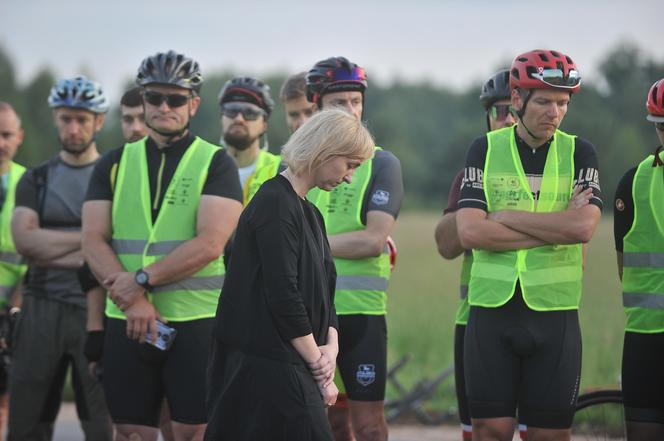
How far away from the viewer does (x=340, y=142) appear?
16.0ft

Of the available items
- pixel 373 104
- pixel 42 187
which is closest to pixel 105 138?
pixel 373 104

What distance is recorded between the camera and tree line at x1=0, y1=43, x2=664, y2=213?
7281cm

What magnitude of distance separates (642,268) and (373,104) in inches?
4269

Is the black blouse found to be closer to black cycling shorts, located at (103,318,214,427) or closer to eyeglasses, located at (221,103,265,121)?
black cycling shorts, located at (103,318,214,427)

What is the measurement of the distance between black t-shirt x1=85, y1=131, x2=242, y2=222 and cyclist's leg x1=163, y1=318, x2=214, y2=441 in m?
→ 0.82

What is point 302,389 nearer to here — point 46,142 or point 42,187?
point 42,187

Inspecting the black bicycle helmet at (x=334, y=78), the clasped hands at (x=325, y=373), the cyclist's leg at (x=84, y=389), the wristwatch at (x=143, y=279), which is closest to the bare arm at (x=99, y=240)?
the wristwatch at (x=143, y=279)

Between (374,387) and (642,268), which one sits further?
(374,387)

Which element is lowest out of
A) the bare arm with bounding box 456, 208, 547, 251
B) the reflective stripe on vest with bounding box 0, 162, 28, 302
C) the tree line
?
the reflective stripe on vest with bounding box 0, 162, 28, 302

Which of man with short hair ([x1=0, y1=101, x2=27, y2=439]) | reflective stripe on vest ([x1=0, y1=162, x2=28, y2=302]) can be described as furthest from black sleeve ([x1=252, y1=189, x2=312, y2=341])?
reflective stripe on vest ([x1=0, y1=162, x2=28, y2=302])

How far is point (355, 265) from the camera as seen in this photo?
702cm

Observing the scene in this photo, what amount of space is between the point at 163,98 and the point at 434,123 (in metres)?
116

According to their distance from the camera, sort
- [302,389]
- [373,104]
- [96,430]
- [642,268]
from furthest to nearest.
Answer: [373,104] < [96,430] < [642,268] < [302,389]

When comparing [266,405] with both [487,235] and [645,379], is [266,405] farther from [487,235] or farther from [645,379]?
[645,379]
